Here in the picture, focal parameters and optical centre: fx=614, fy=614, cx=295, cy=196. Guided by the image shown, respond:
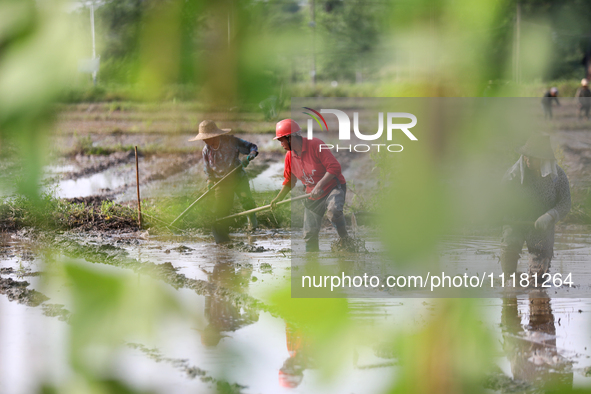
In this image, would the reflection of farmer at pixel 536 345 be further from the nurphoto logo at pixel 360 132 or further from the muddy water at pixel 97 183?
the muddy water at pixel 97 183

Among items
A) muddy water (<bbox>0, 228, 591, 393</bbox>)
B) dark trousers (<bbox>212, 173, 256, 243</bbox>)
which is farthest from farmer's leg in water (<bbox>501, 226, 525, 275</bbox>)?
dark trousers (<bbox>212, 173, 256, 243</bbox>)

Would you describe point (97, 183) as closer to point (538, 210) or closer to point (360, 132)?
point (538, 210)

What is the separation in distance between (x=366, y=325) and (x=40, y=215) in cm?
34

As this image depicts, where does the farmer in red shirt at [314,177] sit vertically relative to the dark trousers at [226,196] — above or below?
below

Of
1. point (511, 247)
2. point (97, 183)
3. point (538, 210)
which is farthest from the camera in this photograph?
point (97, 183)

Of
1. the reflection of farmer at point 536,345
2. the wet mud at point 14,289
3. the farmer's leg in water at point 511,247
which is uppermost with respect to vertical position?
the farmer's leg in water at point 511,247

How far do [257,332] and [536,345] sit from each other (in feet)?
9.63

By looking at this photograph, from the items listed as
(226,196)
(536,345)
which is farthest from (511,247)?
(226,196)

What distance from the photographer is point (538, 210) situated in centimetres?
265

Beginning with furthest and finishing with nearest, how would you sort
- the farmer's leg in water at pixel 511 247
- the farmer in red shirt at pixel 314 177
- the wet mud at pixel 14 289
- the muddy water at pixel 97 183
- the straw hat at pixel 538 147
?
1. the muddy water at pixel 97 183
2. the wet mud at pixel 14 289
3. the farmer's leg in water at pixel 511 247
4. the farmer in red shirt at pixel 314 177
5. the straw hat at pixel 538 147

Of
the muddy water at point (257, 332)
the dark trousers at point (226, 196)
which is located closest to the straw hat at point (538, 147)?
the muddy water at point (257, 332)

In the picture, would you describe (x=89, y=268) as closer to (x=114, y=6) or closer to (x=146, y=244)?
(x=114, y=6)

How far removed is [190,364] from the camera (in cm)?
198

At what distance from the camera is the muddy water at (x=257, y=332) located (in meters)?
0.59
